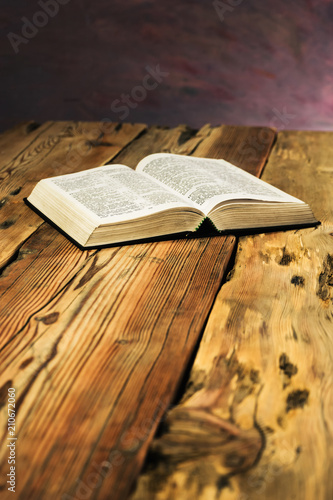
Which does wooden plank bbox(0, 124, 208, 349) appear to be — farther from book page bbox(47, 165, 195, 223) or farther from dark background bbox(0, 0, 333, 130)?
dark background bbox(0, 0, 333, 130)

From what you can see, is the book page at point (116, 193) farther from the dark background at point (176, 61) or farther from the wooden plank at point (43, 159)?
the dark background at point (176, 61)

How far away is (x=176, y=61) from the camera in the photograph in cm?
304

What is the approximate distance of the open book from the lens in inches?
39.3

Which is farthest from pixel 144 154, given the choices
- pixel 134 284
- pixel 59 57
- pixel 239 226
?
pixel 59 57

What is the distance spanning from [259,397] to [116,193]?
618 mm

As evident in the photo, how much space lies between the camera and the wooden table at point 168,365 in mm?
507

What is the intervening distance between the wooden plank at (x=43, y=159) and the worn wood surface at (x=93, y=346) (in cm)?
2

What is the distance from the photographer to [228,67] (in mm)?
3051

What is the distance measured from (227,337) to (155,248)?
1.06 ft

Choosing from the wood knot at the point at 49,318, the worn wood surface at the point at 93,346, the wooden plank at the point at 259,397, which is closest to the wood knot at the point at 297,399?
the wooden plank at the point at 259,397

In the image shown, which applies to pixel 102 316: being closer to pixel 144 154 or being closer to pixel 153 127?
pixel 144 154

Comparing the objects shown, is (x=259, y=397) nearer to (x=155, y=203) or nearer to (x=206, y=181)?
(x=155, y=203)

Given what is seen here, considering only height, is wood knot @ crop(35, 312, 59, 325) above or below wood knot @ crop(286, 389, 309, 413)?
above

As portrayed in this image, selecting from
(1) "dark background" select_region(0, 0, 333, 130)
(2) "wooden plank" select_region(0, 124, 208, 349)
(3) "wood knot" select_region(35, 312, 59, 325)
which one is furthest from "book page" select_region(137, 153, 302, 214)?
(1) "dark background" select_region(0, 0, 333, 130)
